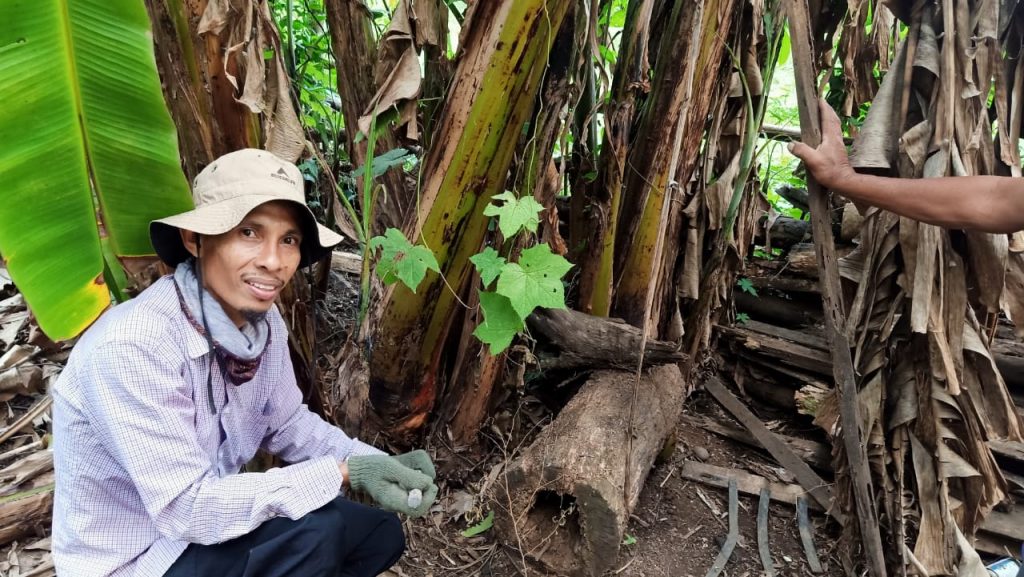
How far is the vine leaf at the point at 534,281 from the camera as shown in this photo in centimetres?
164

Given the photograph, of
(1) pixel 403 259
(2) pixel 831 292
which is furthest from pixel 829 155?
(1) pixel 403 259

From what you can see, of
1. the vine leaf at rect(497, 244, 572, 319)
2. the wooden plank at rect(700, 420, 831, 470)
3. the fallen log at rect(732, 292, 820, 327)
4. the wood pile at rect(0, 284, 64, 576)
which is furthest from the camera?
the fallen log at rect(732, 292, 820, 327)

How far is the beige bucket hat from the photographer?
4.25ft

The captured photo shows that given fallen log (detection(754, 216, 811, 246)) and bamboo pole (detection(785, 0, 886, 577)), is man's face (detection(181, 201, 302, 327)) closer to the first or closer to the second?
bamboo pole (detection(785, 0, 886, 577))

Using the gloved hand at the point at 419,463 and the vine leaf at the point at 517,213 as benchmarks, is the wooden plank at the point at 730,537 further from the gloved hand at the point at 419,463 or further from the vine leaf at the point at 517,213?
the vine leaf at the point at 517,213

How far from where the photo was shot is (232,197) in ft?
4.37

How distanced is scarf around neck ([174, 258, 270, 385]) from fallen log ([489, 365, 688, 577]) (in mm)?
891

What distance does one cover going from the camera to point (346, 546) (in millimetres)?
1632

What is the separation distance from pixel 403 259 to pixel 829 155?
126 cm

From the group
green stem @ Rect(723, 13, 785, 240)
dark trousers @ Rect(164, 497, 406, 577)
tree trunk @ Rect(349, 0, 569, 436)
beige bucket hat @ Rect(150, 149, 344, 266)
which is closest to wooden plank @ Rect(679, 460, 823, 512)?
green stem @ Rect(723, 13, 785, 240)

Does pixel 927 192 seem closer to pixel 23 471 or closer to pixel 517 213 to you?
pixel 517 213

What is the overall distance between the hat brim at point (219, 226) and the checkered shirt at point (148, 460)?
13cm

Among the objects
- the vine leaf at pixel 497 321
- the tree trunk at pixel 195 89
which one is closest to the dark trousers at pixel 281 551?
the vine leaf at pixel 497 321

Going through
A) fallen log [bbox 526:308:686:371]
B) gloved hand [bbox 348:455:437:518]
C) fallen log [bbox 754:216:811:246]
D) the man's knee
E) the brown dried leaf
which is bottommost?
the brown dried leaf
